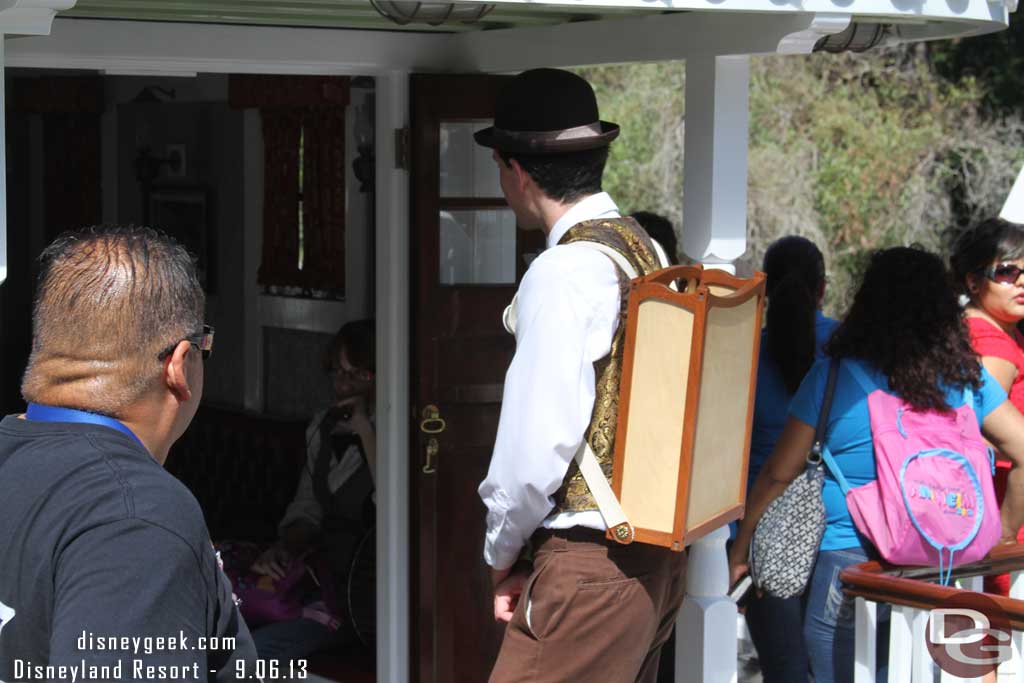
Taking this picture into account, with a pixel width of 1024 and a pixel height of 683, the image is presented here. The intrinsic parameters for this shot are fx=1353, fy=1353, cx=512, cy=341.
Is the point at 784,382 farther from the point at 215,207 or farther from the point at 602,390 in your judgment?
the point at 215,207

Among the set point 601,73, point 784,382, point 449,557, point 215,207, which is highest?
point 601,73

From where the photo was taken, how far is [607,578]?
2.76 meters

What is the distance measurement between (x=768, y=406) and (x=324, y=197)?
8.81 ft

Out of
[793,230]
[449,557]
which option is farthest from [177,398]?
[793,230]

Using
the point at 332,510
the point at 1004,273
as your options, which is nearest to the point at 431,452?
the point at 332,510

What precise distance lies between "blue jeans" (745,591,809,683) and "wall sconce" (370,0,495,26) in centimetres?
183

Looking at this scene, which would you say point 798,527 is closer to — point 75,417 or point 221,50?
point 221,50

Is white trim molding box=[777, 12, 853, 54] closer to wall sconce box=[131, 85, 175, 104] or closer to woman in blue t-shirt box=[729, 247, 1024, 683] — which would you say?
woman in blue t-shirt box=[729, 247, 1024, 683]

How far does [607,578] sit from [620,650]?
0.50 ft

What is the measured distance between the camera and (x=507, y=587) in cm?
288

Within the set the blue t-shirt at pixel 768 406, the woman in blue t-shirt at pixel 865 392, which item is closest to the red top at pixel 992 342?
the woman in blue t-shirt at pixel 865 392

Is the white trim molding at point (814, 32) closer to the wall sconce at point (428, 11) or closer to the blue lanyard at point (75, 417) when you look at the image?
the wall sconce at point (428, 11)

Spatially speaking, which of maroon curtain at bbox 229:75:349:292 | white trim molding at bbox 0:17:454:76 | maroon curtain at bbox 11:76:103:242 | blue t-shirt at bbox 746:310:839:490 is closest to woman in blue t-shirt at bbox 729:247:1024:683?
blue t-shirt at bbox 746:310:839:490

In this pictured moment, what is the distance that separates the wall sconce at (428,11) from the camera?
305cm
